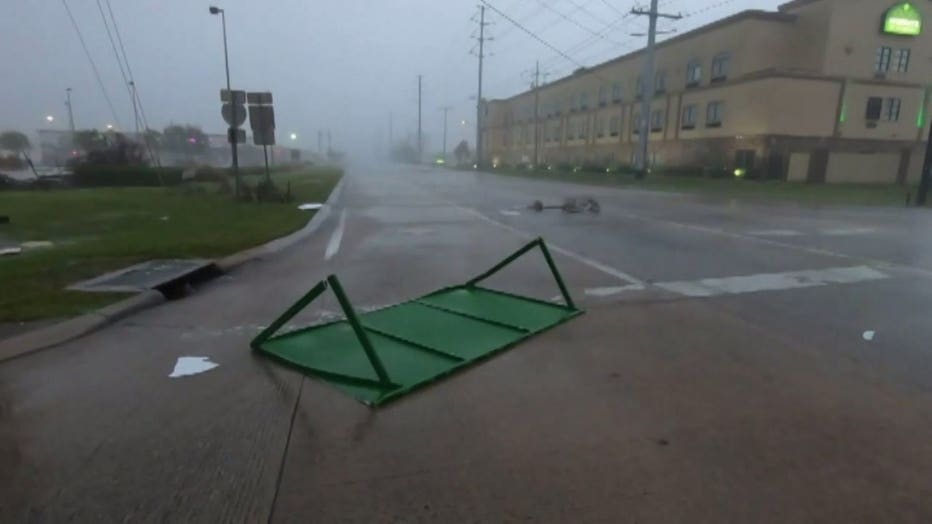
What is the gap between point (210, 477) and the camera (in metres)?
2.77

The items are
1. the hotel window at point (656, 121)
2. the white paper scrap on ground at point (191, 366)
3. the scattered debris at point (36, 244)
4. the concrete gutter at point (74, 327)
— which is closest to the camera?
the white paper scrap on ground at point (191, 366)

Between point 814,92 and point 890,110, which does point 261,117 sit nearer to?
point 814,92

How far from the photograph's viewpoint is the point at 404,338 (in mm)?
4824

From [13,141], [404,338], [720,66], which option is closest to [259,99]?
[404,338]

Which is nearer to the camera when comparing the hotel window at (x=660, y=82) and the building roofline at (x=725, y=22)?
the building roofline at (x=725, y=22)

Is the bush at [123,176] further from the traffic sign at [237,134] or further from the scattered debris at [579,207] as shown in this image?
the scattered debris at [579,207]

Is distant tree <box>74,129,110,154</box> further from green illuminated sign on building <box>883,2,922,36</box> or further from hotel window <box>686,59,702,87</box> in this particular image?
green illuminated sign on building <box>883,2,922,36</box>

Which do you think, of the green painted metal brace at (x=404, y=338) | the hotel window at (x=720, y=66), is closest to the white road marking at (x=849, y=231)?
the green painted metal brace at (x=404, y=338)

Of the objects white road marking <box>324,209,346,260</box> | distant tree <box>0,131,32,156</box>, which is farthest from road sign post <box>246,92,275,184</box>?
distant tree <box>0,131,32,156</box>

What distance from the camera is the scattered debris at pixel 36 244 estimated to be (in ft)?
29.3

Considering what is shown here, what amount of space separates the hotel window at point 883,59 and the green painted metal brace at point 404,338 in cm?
4442

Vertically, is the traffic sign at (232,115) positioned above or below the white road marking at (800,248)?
above

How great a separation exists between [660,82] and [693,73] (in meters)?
4.90

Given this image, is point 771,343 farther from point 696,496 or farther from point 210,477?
point 210,477
